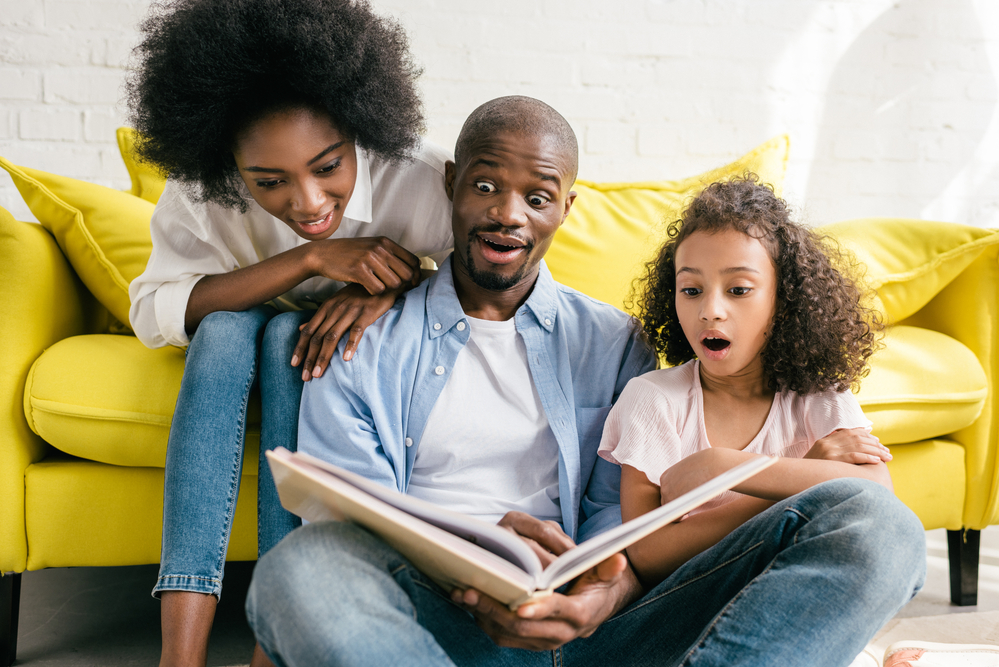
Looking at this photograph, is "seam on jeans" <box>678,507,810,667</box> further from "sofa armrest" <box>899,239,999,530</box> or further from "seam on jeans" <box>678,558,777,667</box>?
"sofa armrest" <box>899,239,999,530</box>

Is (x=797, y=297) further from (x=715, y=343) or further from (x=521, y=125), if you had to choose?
(x=521, y=125)

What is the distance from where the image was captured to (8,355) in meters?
1.26

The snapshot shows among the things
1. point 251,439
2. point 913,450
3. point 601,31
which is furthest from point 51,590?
point 601,31

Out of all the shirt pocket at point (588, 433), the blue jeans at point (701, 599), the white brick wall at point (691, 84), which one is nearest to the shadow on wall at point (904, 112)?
the white brick wall at point (691, 84)

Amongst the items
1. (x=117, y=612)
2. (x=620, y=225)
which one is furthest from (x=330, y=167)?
(x=117, y=612)

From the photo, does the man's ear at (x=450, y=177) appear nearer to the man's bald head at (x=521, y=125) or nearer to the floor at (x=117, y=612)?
the man's bald head at (x=521, y=125)

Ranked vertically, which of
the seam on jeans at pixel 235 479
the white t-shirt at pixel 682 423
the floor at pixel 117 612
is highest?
the white t-shirt at pixel 682 423

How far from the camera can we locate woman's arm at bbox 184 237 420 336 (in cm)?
114

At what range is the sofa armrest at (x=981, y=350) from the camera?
1.49m

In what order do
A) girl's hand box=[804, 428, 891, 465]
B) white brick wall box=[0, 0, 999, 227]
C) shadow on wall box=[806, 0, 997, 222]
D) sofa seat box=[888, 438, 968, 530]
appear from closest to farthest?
girl's hand box=[804, 428, 891, 465] → sofa seat box=[888, 438, 968, 530] → white brick wall box=[0, 0, 999, 227] → shadow on wall box=[806, 0, 997, 222]

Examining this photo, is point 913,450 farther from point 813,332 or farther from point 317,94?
point 317,94

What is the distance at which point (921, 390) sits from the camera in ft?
4.57

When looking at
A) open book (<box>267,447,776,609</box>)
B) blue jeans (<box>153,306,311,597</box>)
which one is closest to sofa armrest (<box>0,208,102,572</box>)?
blue jeans (<box>153,306,311,597</box>)

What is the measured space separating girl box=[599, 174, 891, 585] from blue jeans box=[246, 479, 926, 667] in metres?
0.10
